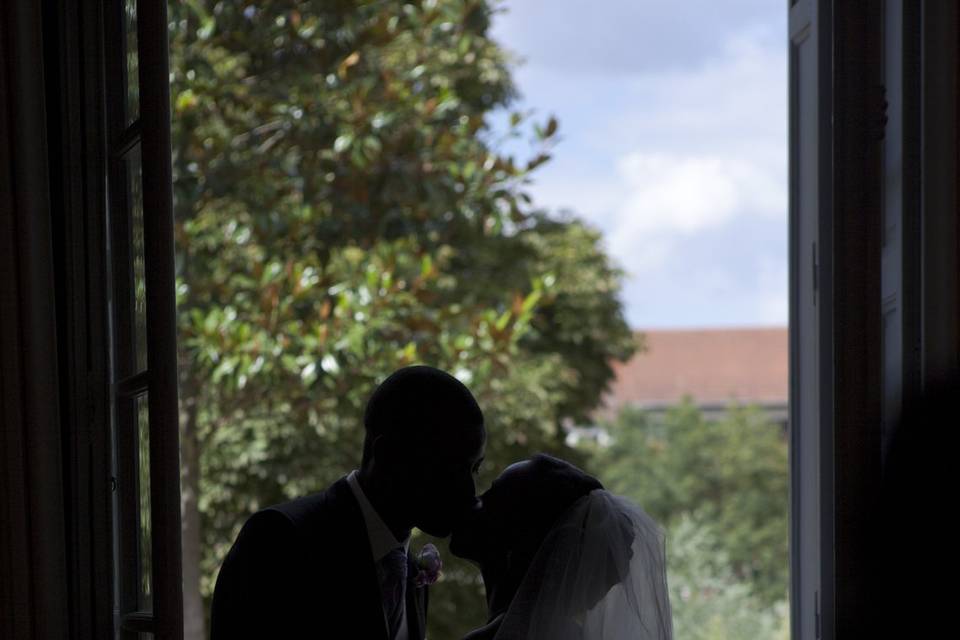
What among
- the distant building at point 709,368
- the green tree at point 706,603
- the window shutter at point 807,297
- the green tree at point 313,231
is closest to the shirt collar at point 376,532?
the window shutter at point 807,297

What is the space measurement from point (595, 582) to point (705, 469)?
59.3ft

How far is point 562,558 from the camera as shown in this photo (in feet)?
5.34

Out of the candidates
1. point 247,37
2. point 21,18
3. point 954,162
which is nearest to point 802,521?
point 954,162

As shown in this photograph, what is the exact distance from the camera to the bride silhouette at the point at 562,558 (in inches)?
63.6

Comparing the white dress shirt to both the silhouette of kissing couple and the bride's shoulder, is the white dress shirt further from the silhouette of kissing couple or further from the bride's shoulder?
the bride's shoulder

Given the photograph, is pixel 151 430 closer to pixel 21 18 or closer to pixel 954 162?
pixel 21 18

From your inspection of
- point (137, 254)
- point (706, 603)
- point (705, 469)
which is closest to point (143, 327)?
point (137, 254)

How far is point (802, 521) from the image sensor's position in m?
2.09

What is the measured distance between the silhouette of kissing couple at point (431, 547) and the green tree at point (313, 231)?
310 centimetres

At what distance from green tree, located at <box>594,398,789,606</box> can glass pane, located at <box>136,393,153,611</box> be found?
16336 millimetres

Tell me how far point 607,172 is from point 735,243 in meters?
21.4

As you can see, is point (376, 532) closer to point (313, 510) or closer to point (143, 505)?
point (313, 510)

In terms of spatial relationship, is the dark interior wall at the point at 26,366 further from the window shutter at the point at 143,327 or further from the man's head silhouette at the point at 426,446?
the man's head silhouette at the point at 426,446

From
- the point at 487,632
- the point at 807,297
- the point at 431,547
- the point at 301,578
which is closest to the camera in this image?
the point at 301,578
